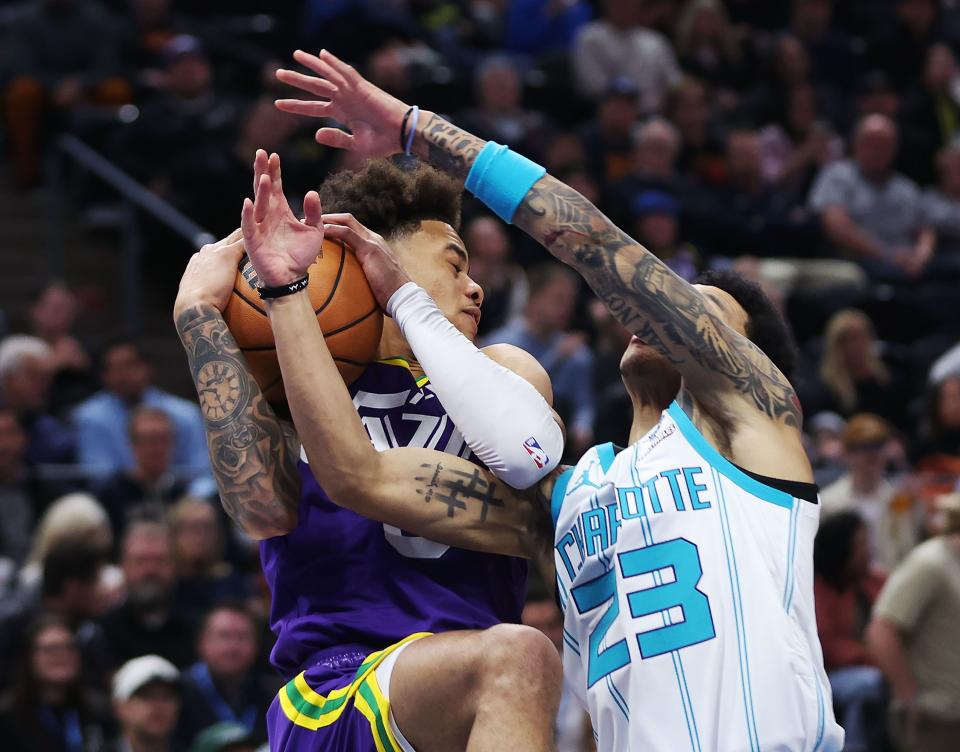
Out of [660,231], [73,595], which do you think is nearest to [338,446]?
[73,595]

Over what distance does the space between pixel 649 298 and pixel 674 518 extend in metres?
0.51

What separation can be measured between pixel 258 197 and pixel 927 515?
5.83 m

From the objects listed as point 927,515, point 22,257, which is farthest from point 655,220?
point 22,257

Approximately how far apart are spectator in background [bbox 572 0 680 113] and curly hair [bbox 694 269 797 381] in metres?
8.96

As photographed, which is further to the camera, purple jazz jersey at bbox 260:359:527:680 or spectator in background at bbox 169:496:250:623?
spectator in background at bbox 169:496:250:623

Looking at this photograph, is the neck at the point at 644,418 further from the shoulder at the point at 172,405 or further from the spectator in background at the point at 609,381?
the shoulder at the point at 172,405

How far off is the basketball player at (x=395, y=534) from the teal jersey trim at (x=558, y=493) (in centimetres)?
8

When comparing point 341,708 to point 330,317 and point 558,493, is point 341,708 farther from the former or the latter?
point 330,317

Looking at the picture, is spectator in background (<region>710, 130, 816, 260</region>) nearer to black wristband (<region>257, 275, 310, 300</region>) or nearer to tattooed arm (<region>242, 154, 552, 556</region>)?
tattooed arm (<region>242, 154, 552, 556</region>)

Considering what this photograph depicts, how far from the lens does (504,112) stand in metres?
11.8

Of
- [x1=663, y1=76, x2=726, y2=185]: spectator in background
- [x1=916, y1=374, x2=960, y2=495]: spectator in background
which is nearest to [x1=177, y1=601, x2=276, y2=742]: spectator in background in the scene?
[x1=916, y1=374, x2=960, y2=495]: spectator in background

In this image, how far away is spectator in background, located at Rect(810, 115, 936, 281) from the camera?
40.0ft

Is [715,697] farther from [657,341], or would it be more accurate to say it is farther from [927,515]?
[927,515]

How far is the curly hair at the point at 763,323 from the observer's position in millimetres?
4008
